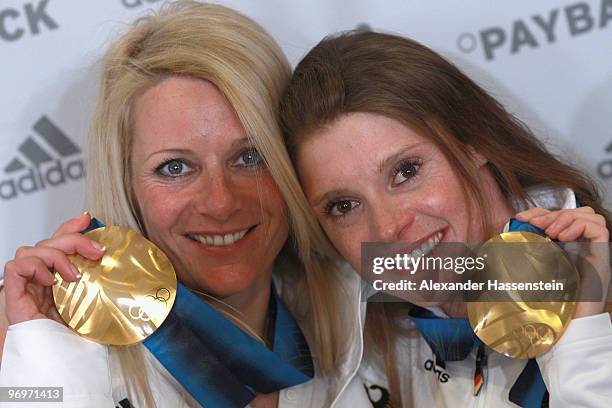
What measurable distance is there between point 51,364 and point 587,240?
0.75 metres

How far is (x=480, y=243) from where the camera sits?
1326 mm

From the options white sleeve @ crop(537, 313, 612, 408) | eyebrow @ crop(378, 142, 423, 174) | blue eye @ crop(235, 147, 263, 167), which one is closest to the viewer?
white sleeve @ crop(537, 313, 612, 408)

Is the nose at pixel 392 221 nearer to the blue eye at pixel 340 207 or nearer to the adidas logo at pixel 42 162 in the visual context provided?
the blue eye at pixel 340 207

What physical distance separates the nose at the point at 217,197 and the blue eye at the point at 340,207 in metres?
0.14

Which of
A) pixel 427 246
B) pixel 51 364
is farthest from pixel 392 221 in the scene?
pixel 51 364

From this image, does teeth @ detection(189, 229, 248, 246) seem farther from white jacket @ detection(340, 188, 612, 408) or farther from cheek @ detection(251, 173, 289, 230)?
white jacket @ detection(340, 188, 612, 408)

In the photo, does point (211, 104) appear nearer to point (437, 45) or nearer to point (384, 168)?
point (384, 168)

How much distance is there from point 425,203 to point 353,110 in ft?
0.56

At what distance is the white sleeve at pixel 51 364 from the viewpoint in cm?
119

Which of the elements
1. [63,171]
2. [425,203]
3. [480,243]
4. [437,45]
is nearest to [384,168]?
[425,203]

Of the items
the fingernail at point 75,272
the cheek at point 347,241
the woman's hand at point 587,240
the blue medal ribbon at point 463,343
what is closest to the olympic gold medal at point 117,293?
the fingernail at point 75,272

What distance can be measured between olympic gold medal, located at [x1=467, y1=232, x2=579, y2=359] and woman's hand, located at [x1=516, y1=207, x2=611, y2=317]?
0.02 m

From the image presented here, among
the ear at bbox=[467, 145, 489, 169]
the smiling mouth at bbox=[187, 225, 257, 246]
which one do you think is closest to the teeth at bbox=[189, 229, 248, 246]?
the smiling mouth at bbox=[187, 225, 257, 246]

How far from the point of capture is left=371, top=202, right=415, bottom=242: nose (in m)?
1.28
